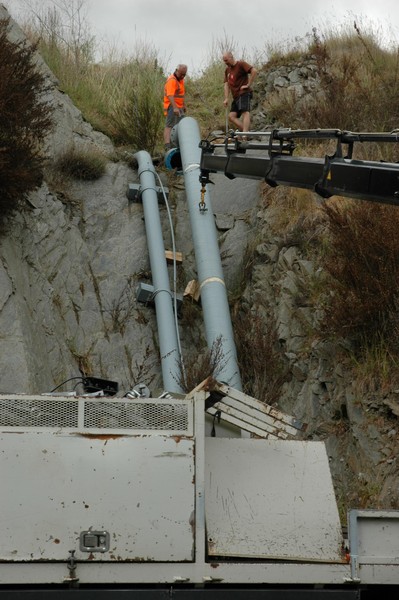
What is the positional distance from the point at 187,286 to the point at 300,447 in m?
8.09

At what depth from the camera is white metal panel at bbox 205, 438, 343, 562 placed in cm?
823

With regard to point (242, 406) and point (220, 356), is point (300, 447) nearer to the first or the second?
point (242, 406)

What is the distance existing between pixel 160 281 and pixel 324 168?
7.16 metres

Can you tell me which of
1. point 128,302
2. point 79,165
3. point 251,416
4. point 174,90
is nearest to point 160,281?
point 128,302

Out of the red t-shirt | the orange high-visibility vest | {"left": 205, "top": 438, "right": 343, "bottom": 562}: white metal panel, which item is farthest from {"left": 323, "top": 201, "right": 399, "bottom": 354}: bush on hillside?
the orange high-visibility vest

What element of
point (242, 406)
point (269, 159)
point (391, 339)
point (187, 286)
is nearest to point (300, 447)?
point (242, 406)

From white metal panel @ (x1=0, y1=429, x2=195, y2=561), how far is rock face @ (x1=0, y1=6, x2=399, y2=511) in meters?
3.84

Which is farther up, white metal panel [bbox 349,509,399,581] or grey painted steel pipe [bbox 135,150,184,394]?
grey painted steel pipe [bbox 135,150,184,394]

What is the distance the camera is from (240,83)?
60.0 ft

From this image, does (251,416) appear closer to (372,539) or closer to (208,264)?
(372,539)

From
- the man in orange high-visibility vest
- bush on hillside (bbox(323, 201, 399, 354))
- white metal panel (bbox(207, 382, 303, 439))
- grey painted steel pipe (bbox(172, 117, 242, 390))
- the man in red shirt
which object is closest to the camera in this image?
white metal panel (bbox(207, 382, 303, 439))

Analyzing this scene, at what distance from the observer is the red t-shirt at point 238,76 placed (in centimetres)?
1811

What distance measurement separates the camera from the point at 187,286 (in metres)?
16.7

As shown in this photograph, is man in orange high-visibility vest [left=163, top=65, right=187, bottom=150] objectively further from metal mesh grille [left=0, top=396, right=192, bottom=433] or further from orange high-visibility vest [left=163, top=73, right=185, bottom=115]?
metal mesh grille [left=0, top=396, right=192, bottom=433]
